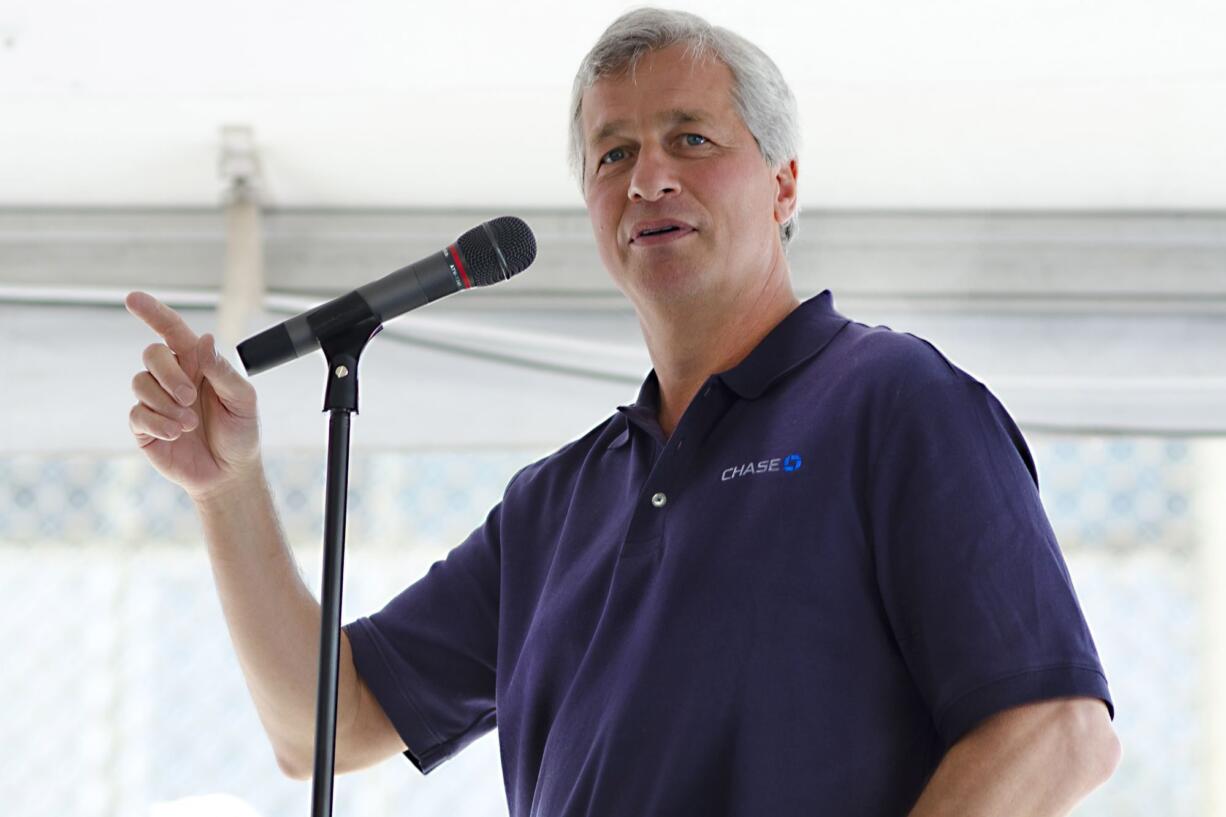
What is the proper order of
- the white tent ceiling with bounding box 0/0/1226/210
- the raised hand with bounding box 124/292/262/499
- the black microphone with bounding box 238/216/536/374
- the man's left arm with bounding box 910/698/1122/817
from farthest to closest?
the white tent ceiling with bounding box 0/0/1226/210 < the raised hand with bounding box 124/292/262/499 < the black microphone with bounding box 238/216/536/374 < the man's left arm with bounding box 910/698/1122/817

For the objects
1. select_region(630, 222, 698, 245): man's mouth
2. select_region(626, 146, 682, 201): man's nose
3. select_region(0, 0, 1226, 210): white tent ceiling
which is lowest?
select_region(630, 222, 698, 245): man's mouth

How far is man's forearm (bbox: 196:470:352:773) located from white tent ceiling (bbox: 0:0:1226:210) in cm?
115

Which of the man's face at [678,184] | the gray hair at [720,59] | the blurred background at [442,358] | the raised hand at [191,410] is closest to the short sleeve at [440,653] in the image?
the raised hand at [191,410]

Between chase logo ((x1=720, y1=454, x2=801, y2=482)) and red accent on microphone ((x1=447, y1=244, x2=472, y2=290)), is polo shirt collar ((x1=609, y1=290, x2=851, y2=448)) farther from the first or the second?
red accent on microphone ((x1=447, y1=244, x2=472, y2=290))

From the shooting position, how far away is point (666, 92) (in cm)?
142

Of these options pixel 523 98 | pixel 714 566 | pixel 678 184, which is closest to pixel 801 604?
pixel 714 566

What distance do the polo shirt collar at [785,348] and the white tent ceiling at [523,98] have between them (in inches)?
42.6

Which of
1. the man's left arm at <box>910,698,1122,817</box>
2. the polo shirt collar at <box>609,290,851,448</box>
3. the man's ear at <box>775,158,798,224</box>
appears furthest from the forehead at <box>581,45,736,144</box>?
the man's left arm at <box>910,698,1122,817</box>

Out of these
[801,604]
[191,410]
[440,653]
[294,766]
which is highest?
[191,410]

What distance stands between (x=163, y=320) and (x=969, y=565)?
2.33 feet

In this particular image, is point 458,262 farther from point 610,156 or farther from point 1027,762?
point 1027,762

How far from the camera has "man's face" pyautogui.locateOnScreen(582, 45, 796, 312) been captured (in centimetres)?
137

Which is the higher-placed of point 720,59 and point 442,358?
point 720,59

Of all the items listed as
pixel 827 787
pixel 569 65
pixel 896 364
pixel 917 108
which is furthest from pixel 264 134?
pixel 827 787
